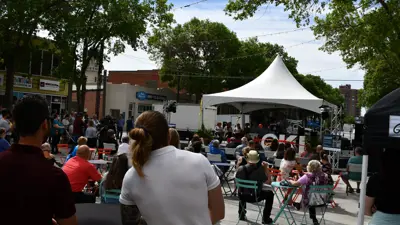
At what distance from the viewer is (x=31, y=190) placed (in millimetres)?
2031

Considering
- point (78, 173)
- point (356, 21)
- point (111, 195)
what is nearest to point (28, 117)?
point (111, 195)

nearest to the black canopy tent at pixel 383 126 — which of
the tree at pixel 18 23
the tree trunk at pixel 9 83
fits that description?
the tree at pixel 18 23

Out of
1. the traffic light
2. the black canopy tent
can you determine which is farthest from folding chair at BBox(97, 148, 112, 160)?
the traffic light

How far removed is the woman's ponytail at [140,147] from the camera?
2.29 meters

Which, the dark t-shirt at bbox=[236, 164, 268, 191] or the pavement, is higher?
the dark t-shirt at bbox=[236, 164, 268, 191]

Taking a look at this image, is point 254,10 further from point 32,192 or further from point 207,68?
point 207,68

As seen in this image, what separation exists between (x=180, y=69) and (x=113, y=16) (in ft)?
63.6

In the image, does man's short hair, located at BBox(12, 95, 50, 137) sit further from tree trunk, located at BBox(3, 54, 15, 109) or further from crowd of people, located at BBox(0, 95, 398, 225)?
tree trunk, located at BBox(3, 54, 15, 109)

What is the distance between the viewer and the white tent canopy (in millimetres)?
17797

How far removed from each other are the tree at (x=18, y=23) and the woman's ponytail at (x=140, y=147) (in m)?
20.6

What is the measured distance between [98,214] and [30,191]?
1.69 metres

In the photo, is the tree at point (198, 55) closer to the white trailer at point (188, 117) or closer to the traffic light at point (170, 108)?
the white trailer at point (188, 117)

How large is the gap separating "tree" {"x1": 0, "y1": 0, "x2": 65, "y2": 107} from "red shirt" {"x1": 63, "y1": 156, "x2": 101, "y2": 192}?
55.5ft

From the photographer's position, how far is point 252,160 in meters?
7.44
